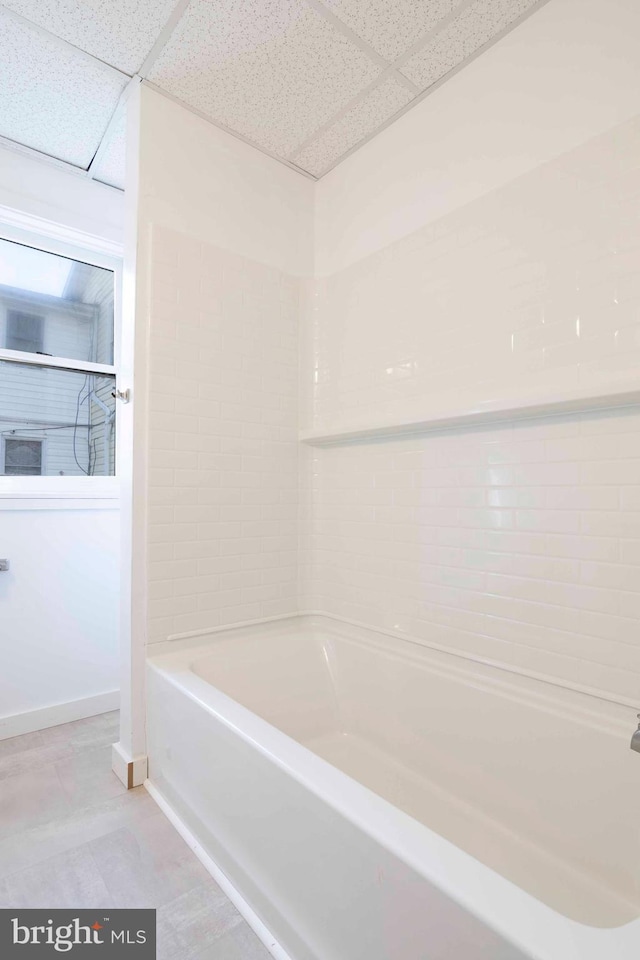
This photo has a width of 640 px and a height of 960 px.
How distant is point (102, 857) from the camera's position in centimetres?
148

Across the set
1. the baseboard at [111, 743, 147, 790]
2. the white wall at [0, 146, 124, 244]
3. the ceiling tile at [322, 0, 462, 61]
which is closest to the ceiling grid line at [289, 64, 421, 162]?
the ceiling tile at [322, 0, 462, 61]

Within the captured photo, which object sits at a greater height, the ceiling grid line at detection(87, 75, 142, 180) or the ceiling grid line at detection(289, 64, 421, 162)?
the ceiling grid line at detection(87, 75, 142, 180)

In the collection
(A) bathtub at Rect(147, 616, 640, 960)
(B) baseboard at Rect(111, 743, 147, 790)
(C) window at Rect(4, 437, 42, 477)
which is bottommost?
(B) baseboard at Rect(111, 743, 147, 790)

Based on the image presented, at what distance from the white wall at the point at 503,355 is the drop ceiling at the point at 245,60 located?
147 millimetres

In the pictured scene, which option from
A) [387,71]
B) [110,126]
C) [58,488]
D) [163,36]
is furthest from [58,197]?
[387,71]

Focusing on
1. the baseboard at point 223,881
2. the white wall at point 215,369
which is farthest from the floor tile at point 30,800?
the white wall at point 215,369

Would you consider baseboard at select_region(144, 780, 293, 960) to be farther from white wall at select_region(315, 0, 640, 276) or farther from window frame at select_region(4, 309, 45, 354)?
white wall at select_region(315, 0, 640, 276)

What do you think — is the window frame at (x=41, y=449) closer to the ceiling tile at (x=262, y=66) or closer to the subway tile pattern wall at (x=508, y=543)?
the subway tile pattern wall at (x=508, y=543)

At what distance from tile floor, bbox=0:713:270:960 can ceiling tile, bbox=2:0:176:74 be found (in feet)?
8.64

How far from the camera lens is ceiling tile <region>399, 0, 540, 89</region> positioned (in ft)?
5.30

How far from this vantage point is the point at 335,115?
6.83 feet

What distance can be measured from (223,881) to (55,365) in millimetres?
2284

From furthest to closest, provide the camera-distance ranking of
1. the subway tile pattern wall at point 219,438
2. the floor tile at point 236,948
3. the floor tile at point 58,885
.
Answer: the subway tile pattern wall at point 219,438, the floor tile at point 58,885, the floor tile at point 236,948

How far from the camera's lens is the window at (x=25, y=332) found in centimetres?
243
